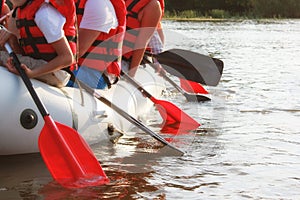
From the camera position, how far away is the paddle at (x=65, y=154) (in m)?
3.99

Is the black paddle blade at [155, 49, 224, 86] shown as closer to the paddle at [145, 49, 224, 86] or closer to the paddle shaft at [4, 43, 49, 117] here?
the paddle at [145, 49, 224, 86]

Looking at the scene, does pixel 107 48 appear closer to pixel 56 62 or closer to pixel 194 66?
pixel 56 62

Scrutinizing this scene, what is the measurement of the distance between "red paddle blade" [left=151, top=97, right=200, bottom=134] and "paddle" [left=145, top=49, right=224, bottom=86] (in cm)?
91

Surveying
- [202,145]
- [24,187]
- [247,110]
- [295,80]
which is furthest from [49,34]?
[295,80]

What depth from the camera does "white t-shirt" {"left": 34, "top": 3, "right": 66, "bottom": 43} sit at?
13.5 ft

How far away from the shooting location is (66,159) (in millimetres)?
4027

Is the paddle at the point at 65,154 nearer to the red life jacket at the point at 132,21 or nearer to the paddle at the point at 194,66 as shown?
the red life jacket at the point at 132,21

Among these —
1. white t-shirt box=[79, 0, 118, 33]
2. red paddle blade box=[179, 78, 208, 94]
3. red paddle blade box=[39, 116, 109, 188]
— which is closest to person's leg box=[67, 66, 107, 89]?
white t-shirt box=[79, 0, 118, 33]

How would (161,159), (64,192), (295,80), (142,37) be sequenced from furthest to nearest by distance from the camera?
(295,80), (142,37), (161,159), (64,192)

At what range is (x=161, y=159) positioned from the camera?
184 inches

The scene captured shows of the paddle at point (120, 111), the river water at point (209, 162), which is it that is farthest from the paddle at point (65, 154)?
the paddle at point (120, 111)

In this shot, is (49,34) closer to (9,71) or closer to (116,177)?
(9,71)

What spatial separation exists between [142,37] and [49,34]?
1.84 metres

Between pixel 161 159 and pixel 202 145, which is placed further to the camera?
pixel 202 145
